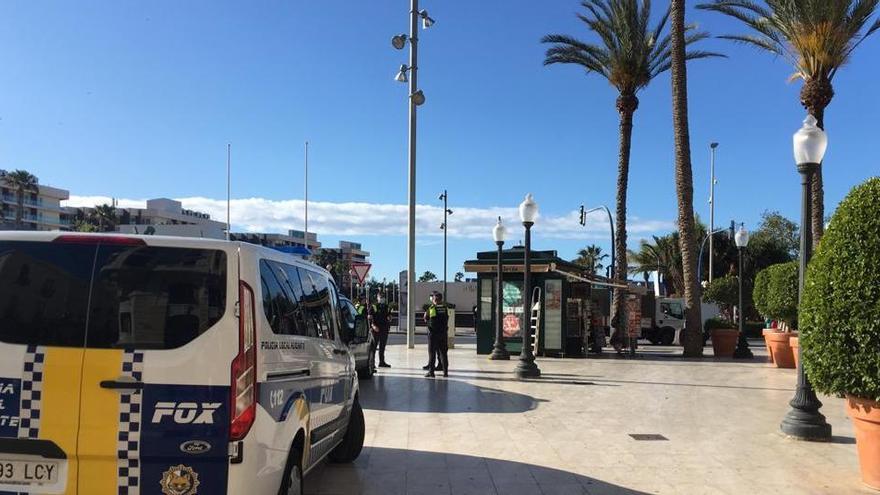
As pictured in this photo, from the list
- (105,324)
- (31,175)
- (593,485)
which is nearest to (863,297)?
(593,485)

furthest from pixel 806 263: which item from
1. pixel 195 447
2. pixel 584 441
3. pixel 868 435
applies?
pixel 195 447

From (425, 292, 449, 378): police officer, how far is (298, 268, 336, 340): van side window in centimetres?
758

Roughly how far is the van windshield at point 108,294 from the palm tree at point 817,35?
1746cm

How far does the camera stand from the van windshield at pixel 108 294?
3.64 m

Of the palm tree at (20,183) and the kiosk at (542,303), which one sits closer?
the kiosk at (542,303)

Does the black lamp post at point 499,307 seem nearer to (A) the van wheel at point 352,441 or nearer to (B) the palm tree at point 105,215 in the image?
(A) the van wheel at point 352,441

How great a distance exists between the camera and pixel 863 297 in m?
6.00

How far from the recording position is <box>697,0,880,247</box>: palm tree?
16672 millimetres

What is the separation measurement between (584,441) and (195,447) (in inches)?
220

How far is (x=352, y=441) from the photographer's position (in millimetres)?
6820

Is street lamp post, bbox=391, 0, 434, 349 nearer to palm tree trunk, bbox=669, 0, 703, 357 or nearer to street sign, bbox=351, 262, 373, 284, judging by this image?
street sign, bbox=351, 262, 373, 284

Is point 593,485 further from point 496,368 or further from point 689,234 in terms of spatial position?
point 689,234

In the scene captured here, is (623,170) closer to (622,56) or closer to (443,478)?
(622,56)

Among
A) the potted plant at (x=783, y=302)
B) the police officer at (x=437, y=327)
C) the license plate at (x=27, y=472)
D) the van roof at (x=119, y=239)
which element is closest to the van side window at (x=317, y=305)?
the van roof at (x=119, y=239)
